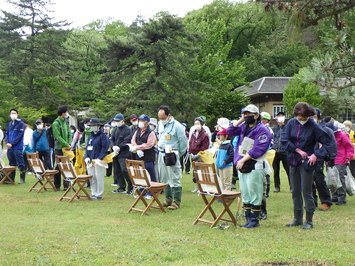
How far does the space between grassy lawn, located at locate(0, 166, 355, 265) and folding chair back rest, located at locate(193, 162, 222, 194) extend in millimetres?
644

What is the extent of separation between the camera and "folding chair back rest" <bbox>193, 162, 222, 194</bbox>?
7.36m

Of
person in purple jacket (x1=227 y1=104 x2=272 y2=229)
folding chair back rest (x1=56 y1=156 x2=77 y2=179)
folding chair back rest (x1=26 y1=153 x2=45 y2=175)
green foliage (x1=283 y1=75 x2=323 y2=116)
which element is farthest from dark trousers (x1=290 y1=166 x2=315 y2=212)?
green foliage (x1=283 y1=75 x2=323 y2=116)

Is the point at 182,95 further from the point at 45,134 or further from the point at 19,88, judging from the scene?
the point at 19,88

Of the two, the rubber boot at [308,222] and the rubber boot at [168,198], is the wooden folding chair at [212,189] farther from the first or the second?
the rubber boot at [168,198]

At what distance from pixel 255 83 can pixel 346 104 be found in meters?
38.7

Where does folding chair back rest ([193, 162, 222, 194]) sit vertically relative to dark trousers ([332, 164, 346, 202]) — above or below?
above

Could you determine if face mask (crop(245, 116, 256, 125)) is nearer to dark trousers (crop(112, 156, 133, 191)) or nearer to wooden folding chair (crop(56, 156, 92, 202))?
wooden folding chair (crop(56, 156, 92, 202))

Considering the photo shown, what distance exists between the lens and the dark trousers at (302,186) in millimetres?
7227

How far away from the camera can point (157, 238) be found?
266 inches

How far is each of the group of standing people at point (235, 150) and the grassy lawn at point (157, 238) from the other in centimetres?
54

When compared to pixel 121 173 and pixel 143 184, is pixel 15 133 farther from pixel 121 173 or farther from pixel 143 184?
pixel 143 184

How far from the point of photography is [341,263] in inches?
212

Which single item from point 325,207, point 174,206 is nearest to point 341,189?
point 325,207

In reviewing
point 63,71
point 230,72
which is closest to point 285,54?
point 230,72
